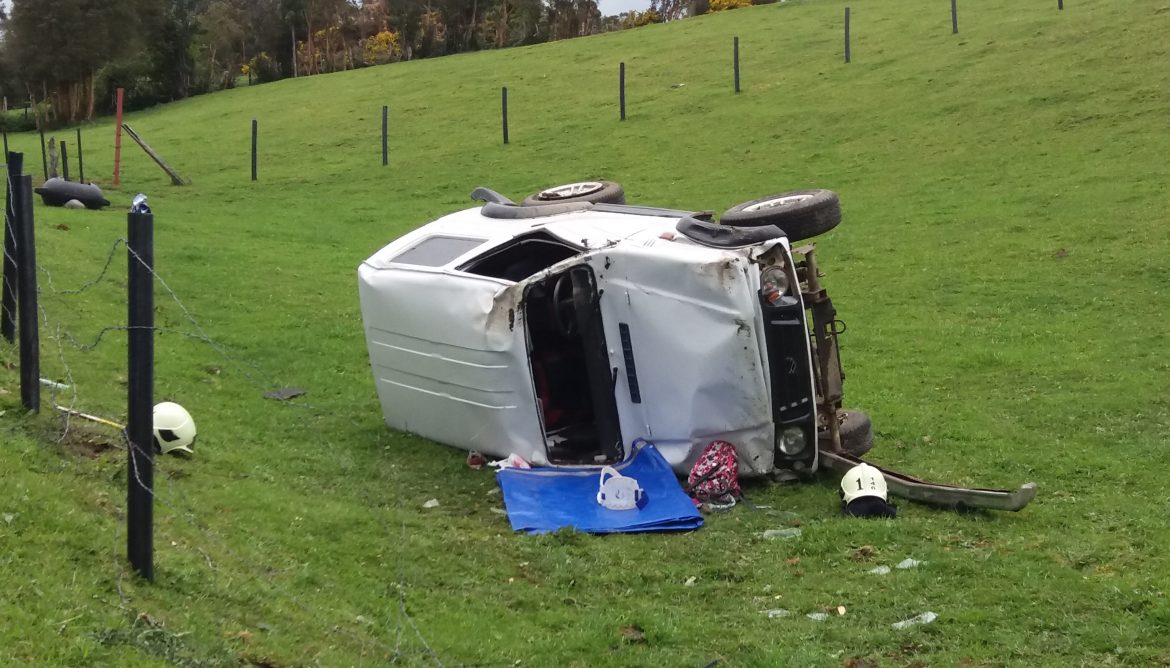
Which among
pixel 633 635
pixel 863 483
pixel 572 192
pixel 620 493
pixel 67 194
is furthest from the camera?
pixel 67 194

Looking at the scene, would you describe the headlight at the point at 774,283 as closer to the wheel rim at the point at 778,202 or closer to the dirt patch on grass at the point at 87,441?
the wheel rim at the point at 778,202

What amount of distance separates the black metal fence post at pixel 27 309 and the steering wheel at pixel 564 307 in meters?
3.58

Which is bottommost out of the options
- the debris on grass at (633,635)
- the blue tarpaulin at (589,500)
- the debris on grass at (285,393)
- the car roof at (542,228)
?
the debris on grass at (633,635)

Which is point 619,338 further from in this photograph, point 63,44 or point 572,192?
point 63,44

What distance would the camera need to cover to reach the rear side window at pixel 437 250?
902cm

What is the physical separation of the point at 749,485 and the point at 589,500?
1.22 m

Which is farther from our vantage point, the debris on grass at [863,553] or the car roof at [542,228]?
the car roof at [542,228]

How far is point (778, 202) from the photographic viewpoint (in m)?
9.39

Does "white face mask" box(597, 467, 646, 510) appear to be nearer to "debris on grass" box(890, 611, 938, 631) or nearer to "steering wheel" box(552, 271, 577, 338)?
"steering wheel" box(552, 271, 577, 338)

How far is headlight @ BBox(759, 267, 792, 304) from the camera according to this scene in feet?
25.9

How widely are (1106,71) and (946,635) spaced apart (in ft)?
80.0

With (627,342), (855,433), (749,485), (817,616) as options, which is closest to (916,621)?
(817,616)

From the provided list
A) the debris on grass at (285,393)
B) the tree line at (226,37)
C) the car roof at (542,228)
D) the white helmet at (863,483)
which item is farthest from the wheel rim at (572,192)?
the tree line at (226,37)

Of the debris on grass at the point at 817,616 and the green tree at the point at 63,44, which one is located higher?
the green tree at the point at 63,44
